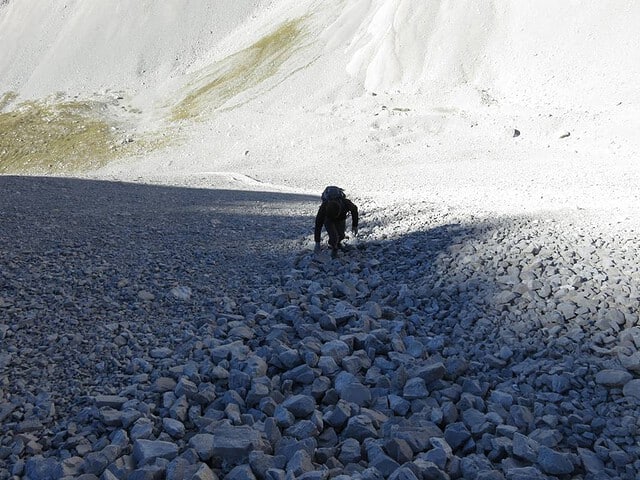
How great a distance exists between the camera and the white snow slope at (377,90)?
88.3 feet

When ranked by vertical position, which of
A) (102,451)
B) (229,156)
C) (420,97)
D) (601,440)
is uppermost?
(420,97)

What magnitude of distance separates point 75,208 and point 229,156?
2724cm

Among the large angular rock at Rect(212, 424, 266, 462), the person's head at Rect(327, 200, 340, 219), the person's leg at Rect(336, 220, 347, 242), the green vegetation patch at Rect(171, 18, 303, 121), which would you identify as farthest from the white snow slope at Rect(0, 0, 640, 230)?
the large angular rock at Rect(212, 424, 266, 462)

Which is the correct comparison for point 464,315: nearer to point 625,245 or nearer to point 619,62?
point 625,245

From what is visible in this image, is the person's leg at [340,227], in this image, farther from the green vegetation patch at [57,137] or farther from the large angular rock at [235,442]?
the green vegetation patch at [57,137]

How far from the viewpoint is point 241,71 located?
197 feet

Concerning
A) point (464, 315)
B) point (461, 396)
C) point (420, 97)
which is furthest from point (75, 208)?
point (420, 97)

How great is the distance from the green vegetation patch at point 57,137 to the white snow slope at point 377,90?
3.34 m

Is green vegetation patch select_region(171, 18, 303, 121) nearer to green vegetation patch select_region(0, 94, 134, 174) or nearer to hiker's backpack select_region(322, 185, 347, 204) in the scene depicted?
green vegetation patch select_region(0, 94, 134, 174)

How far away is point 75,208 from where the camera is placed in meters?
14.9

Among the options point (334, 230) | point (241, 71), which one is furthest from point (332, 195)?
point (241, 71)

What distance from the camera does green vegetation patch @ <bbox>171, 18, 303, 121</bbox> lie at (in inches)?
2217

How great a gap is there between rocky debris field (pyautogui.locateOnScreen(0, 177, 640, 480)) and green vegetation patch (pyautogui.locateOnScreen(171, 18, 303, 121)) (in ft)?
154

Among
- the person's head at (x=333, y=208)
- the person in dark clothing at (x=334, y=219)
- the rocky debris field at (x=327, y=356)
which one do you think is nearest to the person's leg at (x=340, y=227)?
the person in dark clothing at (x=334, y=219)
